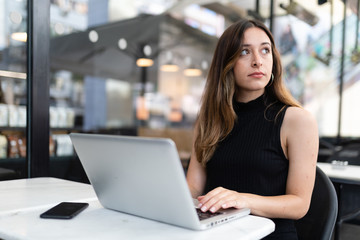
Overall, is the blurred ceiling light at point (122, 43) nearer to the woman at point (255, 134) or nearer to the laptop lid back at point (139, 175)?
the woman at point (255, 134)

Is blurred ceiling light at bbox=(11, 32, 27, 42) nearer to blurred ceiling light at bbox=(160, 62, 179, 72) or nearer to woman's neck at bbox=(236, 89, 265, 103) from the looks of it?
woman's neck at bbox=(236, 89, 265, 103)

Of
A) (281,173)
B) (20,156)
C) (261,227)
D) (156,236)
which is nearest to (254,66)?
(281,173)

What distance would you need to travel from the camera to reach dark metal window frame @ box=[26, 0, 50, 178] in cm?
194

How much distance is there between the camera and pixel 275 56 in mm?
1487

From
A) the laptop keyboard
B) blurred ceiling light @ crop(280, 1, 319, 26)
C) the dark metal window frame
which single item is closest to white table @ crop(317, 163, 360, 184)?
the laptop keyboard

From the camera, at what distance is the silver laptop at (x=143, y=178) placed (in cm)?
76

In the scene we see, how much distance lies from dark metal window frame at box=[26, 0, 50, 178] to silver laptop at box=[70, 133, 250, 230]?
1102 mm

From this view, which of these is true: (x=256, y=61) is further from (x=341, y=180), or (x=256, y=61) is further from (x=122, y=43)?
(x=122, y=43)

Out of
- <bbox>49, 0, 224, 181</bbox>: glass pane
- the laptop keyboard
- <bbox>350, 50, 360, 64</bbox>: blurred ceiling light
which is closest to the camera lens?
the laptop keyboard

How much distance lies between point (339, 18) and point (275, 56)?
518cm

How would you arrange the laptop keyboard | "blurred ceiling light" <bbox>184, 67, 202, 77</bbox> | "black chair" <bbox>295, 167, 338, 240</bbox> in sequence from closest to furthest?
the laptop keyboard < "black chair" <bbox>295, 167, 338, 240</bbox> < "blurred ceiling light" <bbox>184, 67, 202, 77</bbox>

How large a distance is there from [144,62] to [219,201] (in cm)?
790

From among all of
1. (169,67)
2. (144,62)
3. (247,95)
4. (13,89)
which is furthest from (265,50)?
(169,67)

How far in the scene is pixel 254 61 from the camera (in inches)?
54.7
